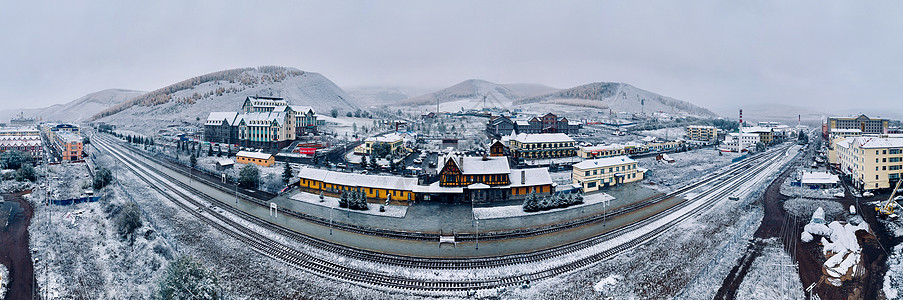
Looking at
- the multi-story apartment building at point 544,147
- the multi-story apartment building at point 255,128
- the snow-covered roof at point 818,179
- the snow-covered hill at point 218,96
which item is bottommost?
the snow-covered roof at point 818,179

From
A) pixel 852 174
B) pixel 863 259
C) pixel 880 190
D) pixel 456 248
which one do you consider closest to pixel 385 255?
pixel 456 248

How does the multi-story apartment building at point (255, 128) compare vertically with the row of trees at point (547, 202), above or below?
above

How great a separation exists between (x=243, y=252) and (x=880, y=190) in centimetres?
4425

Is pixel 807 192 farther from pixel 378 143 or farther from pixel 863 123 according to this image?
pixel 863 123

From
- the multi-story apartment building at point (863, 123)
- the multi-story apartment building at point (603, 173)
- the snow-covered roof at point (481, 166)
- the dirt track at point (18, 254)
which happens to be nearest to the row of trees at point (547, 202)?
the snow-covered roof at point (481, 166)

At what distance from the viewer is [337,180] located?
110 ft

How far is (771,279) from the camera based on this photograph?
17547 millimetres

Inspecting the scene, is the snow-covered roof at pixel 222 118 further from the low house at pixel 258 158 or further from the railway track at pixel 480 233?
the railway track at pixel 480 233

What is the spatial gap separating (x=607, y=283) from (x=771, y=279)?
22.7ft

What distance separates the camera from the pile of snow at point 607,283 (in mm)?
17109

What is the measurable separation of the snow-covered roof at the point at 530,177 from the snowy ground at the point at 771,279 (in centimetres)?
1516

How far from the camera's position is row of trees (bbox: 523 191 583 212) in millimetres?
28742

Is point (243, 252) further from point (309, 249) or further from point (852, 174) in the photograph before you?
point (852, 174)

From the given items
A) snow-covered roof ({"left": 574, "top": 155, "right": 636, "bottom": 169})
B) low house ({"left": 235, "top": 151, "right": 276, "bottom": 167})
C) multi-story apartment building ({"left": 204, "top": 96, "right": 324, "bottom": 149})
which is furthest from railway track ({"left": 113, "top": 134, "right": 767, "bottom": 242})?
multi-story apartment building ({"left": 204, "top": 96, "right": 324, "bottom": 149})
